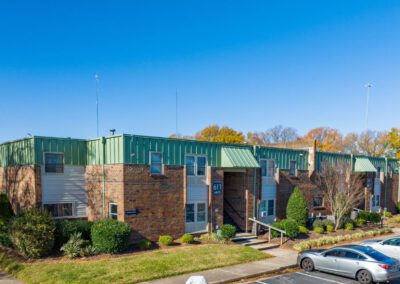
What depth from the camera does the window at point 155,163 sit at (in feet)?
63.3

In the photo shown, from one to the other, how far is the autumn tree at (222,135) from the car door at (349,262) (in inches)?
1928

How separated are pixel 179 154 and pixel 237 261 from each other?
735 centimetres

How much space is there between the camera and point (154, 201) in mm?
19062

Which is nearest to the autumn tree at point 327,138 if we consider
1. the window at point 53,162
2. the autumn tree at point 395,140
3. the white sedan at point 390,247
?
the autumn tree at point 395,140

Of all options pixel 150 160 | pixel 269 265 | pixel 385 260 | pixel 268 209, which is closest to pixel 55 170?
pixel 150 160

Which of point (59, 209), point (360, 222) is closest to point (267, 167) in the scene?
point (360, 222)

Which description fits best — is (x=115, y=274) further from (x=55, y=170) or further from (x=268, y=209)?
(x=268, y=209)

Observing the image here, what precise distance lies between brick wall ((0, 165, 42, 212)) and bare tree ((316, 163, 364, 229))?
70.3 feet

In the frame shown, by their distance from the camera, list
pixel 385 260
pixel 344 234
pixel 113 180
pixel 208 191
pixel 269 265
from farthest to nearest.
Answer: pixel 344 234, pixel 208 191, pixel 113 180, pixel 269 265, pixel 385 260

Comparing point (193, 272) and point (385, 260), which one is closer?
point (385, 260)

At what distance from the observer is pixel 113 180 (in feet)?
→ 61.6

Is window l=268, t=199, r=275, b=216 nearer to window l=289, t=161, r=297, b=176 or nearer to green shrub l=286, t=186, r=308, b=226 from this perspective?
green shrub l=286, t=186, r=308, b=226

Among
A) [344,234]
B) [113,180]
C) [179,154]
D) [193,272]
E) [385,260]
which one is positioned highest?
[179,154]

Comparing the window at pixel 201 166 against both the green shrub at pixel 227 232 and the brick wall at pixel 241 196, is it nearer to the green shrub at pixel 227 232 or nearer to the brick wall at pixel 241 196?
the brick wall at pixel 241 196
